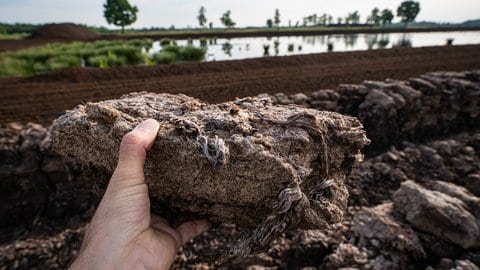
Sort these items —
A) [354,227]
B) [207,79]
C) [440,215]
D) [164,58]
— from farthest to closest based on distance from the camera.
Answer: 1. [164,58]
2. [207,79]
3. [354,227]
4. [440,215]

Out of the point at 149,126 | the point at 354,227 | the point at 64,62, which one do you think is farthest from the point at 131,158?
the point at 64,62

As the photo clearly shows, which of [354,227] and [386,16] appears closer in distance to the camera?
[354,227]

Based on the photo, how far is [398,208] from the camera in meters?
4.56

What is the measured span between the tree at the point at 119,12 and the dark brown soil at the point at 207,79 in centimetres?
4989

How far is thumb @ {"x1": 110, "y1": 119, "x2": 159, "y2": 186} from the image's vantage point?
191 centimetres

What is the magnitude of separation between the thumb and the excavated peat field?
935 millimetres

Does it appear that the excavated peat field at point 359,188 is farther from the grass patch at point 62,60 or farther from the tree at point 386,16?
the tree at point 386,16

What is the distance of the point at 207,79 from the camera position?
12781mm

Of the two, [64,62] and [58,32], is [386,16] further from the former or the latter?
[64,62]

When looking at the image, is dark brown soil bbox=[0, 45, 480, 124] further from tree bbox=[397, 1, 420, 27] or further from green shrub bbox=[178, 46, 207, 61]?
tree bbox=[397, 1, 420, 27]

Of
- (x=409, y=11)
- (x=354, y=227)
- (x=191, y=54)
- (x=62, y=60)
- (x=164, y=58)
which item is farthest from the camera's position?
(x=409, y=11)

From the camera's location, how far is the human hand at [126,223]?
1827 millimetres

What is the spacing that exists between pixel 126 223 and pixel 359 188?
490cm

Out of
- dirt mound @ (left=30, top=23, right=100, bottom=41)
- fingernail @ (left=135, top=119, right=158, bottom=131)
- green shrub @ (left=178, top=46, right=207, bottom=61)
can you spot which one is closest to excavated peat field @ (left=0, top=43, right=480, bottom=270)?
fingernail @ (left=135, top=119, right=158, bottom=131)
